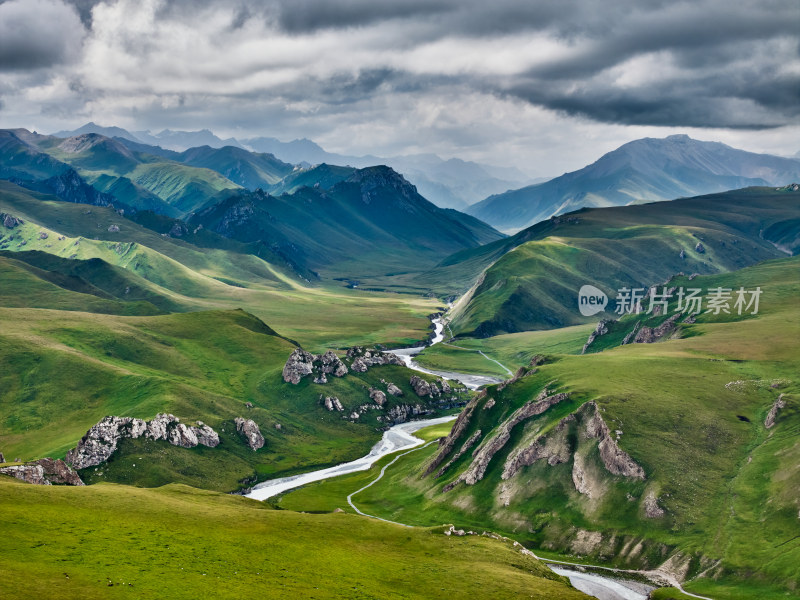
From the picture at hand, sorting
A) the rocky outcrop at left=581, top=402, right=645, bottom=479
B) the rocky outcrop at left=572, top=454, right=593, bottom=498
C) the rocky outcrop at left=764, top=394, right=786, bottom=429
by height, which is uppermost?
the rocky outcrop at left=764, top=394, right=786, bottom=429

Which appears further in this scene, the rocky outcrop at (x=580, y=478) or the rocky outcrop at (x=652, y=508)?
the rocky outcrop at (x=580, y=478)

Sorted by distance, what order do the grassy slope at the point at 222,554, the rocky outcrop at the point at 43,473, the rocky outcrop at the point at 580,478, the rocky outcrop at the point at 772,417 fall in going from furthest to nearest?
the rocky outcrop at the point at 772,417
the rocky outcrop at the point at 580,478
the rocky outcrop at the point at 43,473
the grassy slope at the point at 222,554

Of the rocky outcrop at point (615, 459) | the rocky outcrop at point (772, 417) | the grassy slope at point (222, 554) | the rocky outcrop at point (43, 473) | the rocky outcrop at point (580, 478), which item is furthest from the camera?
the rocky outcrop at point (772, 417)

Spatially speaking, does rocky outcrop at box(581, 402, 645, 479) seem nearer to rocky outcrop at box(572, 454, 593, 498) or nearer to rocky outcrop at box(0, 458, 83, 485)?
rocky outcrop at box(572, 454, 593, 498)

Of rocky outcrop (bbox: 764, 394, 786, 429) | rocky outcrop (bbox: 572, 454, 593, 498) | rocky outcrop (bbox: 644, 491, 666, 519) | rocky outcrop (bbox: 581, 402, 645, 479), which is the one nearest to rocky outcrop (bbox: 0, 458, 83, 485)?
rocky outcrop (bbox: 572, 454, 593, 498)

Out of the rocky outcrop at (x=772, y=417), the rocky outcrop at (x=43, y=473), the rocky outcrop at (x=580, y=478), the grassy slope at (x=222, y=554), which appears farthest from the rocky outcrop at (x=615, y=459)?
the rocky outcrop at (x=43, y=473)

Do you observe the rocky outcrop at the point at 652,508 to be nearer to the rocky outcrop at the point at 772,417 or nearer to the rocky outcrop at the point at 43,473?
the rocky outcrop at the point at 772,417

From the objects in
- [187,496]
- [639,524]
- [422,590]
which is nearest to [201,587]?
[422,590]

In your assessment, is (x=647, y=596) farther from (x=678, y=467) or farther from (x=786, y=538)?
(x=678, y=467)
